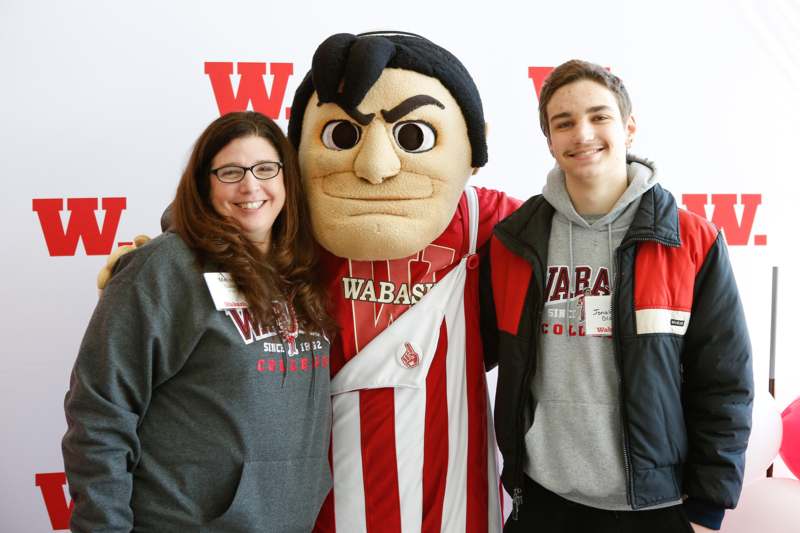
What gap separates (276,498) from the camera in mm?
1210

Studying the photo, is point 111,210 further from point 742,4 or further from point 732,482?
point 742,4

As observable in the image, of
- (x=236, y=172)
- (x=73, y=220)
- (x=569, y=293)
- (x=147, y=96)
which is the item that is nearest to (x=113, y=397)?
(x=236, y=172)

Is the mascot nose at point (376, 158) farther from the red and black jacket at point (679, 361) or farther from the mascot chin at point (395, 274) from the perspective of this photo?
the red and black jacket at point (679, 361)

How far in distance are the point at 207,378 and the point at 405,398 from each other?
49 cm

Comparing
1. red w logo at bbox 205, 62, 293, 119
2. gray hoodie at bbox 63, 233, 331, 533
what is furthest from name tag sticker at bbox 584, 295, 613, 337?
red w logo at bbox 205, 62, 293, 119

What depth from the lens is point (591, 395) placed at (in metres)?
1.29

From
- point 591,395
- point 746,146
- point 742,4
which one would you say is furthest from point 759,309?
point 591,395

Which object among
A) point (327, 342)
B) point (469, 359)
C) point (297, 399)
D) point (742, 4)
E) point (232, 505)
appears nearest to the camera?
point (232, 505)

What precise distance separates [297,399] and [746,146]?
2028mm

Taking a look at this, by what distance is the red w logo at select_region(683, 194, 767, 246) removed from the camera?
2.26 metres

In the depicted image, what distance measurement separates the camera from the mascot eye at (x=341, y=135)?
142 cm

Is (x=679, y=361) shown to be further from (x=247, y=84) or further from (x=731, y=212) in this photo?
(x=247, y=84)

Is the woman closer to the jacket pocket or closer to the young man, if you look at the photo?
the jacket pocket

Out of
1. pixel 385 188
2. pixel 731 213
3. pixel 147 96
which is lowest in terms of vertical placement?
pixel 731 213
